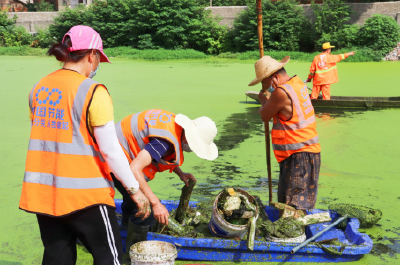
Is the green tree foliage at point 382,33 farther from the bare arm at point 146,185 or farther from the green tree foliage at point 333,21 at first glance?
the bare arm at point 146,185

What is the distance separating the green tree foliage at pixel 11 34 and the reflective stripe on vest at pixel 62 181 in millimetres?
32947

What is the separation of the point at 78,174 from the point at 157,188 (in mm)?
2616

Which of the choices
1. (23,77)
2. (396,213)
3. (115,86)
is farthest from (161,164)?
(23,77)

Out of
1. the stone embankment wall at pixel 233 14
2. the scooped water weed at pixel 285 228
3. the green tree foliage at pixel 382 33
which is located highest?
the stone embankment wall at pixel 233 14

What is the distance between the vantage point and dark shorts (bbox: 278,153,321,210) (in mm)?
2932

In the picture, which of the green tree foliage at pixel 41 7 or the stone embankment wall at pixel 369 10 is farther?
the green tree foliage at pixel 41 7

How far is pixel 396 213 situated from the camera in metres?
3.64

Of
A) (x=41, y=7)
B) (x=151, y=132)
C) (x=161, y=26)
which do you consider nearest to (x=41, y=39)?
(x=161, y=26)

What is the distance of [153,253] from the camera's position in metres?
2.50

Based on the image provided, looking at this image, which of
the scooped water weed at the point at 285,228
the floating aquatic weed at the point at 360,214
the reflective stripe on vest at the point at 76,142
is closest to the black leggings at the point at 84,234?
the reflective stripe on vest at the point at 76,142

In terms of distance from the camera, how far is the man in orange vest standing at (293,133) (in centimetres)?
287

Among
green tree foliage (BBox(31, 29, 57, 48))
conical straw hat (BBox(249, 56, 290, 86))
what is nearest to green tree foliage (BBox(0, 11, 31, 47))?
green tree foliage (BBox(31, 29, 57, 48))

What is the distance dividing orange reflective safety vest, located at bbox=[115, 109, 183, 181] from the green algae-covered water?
0.77 meters

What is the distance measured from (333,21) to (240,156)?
69.0ft
